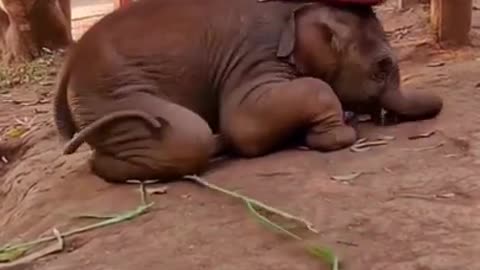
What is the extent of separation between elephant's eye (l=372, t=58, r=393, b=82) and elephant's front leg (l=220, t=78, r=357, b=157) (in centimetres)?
22

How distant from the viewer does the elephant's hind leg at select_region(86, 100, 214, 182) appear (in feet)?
9.70

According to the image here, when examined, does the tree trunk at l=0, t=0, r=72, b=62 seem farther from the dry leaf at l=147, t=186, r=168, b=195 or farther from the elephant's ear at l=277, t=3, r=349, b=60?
the dry leaf at l=147, t=186, r=168, b=195

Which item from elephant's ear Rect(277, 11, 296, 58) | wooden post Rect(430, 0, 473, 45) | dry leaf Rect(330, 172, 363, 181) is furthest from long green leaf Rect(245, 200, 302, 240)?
wooden post Rect(430, 0, 473, 45)

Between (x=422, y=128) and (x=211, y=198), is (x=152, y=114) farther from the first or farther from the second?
(x=422, y=128)

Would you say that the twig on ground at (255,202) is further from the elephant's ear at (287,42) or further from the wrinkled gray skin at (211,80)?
the elephant's ear at (287,42)

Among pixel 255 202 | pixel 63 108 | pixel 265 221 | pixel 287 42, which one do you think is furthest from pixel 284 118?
pixel 63 108

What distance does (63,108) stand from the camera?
329cm

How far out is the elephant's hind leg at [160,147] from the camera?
2957 millimetres

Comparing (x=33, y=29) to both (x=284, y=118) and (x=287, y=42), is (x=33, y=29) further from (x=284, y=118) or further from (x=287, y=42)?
(x=284, y=118)

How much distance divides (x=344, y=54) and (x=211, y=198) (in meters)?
0.69

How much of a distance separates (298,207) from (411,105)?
830 mm

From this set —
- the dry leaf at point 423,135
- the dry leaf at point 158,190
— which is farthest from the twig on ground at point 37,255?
the dry leaf at point 423,135

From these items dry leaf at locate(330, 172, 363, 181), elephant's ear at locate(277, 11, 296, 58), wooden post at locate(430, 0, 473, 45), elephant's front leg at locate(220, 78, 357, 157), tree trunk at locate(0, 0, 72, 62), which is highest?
elephant's ear at locate(277, 11, 296, 58)

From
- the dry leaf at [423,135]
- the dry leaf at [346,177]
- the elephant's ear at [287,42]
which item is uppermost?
the elephant's ear at [287,42]
